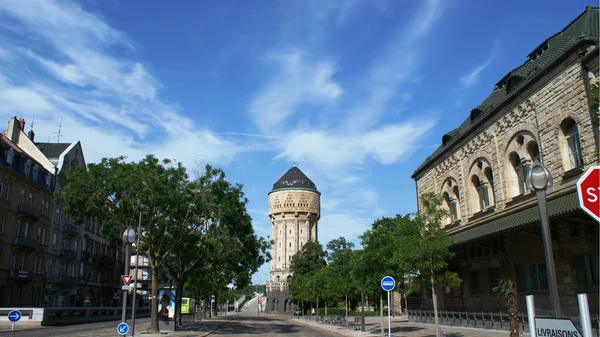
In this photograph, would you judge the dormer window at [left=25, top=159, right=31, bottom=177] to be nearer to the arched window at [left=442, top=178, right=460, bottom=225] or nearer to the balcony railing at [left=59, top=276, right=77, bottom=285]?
the balcony railing at [left=59, top=276, right=77, bottom=285]

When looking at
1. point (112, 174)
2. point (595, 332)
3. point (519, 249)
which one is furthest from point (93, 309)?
point (595, 332)

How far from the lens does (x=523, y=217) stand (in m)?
21.7

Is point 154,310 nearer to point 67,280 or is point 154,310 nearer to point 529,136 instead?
point 529,136

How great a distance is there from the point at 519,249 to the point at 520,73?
10.2m

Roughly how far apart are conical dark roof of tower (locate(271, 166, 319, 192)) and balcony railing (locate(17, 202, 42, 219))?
2708 inches

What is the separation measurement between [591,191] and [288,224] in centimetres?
10347

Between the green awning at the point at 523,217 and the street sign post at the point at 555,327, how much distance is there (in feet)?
42.8

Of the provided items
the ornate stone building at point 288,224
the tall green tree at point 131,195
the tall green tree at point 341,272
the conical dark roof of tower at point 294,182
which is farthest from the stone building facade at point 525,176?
the conical dark roof of tower at point 294,182

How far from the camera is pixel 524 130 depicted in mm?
24453

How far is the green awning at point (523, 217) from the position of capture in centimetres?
1808

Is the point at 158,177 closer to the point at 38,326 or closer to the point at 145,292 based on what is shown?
the point at 38,326

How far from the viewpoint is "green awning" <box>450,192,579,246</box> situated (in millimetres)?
18084

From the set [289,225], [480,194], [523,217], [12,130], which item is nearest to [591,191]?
[523,217]

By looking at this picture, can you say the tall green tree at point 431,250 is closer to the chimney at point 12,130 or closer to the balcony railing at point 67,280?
the balcony railing at point 67,280
